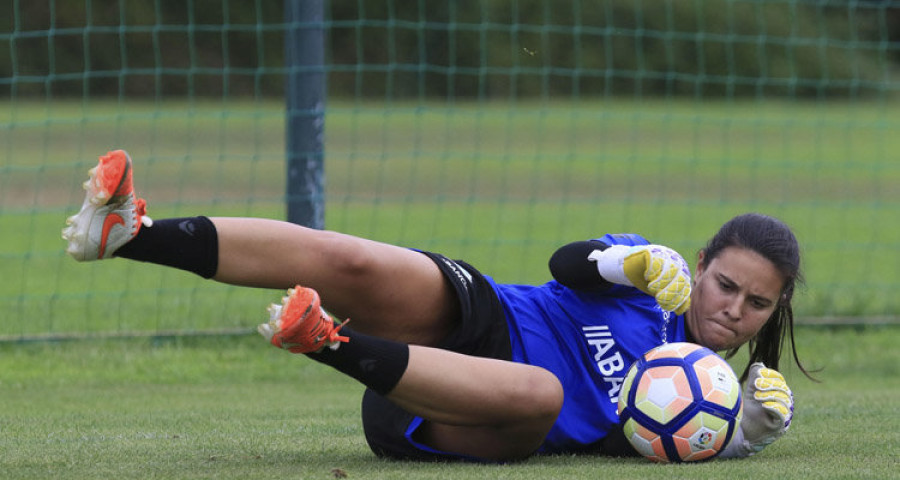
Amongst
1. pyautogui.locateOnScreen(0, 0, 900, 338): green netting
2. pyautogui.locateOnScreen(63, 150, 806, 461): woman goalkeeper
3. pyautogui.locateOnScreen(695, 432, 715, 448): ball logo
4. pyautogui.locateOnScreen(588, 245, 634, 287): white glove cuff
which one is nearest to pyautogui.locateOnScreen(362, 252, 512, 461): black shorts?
pyautogui.locateOnScreen(63, 150, 806, 461): woman goalkeeper

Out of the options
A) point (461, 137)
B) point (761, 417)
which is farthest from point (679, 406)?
point (461, 137)

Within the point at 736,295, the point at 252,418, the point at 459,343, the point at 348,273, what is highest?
the point at 348,273

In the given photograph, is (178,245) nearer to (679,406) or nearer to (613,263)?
(613,263)

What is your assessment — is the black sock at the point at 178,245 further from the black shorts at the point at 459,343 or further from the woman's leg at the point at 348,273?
the black shorts at the point at 459,343

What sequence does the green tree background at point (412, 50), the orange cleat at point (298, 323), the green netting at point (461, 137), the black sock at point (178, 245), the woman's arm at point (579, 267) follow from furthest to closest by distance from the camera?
the green tree background at point (412, 50) < the green netting at point (461, 137) < the woman's arm at point (579, 267) < the black sock at point (178, 245) < the orange cleat at point (298, 323)

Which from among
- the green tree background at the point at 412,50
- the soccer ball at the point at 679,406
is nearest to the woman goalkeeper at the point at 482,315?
the soccer ball at the point at 679,406

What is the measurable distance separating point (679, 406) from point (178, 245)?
1495mm

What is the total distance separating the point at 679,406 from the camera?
389cm

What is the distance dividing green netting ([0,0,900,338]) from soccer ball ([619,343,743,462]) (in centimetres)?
374

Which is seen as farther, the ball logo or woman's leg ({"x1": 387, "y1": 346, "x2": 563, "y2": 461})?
the ball logo

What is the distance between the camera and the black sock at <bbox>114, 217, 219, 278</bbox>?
355 cm

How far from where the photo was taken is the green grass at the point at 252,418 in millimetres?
3834

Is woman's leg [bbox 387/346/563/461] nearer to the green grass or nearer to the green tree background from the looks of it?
the green grass

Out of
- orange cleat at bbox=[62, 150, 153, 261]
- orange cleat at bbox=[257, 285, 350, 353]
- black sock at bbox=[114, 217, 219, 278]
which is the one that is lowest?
orange cleat at bbox=[257, 285, 350, 353]
